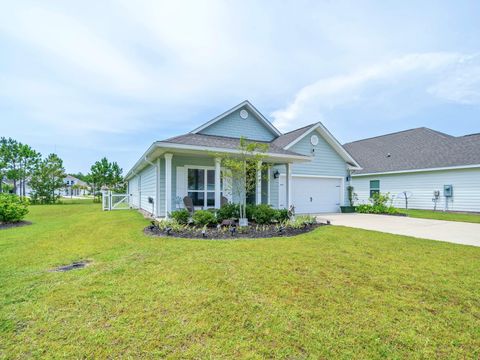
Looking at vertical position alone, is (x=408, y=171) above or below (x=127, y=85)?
below

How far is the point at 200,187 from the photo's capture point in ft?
36.3

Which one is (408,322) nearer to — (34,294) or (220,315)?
(220,315)

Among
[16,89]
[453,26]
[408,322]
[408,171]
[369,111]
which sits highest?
[453,26]

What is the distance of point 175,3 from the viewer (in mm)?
7551

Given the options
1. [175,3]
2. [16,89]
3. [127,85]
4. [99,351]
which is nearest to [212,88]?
[127,85]

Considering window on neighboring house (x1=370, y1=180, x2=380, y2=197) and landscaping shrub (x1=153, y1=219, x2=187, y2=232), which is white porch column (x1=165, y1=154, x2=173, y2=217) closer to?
landscaping shrub (x1=153, y1=219, x2=187, y2=232)

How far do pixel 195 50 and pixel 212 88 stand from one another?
3.48 meters

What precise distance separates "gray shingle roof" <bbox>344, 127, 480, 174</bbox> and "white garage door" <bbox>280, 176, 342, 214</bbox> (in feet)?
18.6

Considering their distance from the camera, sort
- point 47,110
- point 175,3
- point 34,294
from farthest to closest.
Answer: point 47,110
point 175,3
point 34,294

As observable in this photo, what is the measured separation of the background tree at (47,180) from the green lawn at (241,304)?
2582cm

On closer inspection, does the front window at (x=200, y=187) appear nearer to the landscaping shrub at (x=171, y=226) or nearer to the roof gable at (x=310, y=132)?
the landscaping shrub at (x=171, y=226)

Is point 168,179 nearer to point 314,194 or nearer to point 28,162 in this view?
point 314,194

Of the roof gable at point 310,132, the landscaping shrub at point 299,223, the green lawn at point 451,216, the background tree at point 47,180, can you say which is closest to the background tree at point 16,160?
the background tree at point 47,180

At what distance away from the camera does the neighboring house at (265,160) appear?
32.4ft
